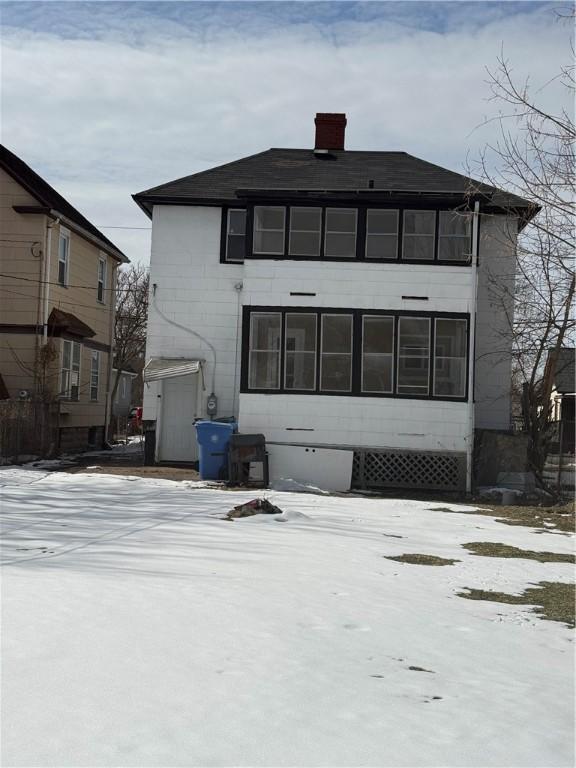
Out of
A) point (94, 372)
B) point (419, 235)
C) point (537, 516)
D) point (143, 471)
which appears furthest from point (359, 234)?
point (94, 372)

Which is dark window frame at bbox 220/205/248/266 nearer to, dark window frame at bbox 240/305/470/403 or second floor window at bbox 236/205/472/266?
second floor window at bbox 236/205/472/266

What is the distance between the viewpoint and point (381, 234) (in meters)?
17.5

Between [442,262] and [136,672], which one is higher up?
[442,262]

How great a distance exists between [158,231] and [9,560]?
13145mm

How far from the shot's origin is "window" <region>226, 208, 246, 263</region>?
19.0m

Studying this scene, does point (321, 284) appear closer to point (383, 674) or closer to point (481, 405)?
point (481, 405)

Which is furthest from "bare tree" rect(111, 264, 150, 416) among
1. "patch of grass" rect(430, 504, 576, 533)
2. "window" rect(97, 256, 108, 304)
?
"patch of grass" rect(430, 504, 576, 533)

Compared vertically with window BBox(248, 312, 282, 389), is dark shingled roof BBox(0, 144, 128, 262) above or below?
above

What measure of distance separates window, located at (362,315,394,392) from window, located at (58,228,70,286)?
10101 mm

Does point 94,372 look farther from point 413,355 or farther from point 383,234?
point 413,355

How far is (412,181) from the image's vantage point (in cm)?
1867

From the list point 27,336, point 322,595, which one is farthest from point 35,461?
point 322,595

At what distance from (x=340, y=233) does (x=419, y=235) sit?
1693 mm

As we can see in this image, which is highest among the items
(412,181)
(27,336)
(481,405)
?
(412,181)
